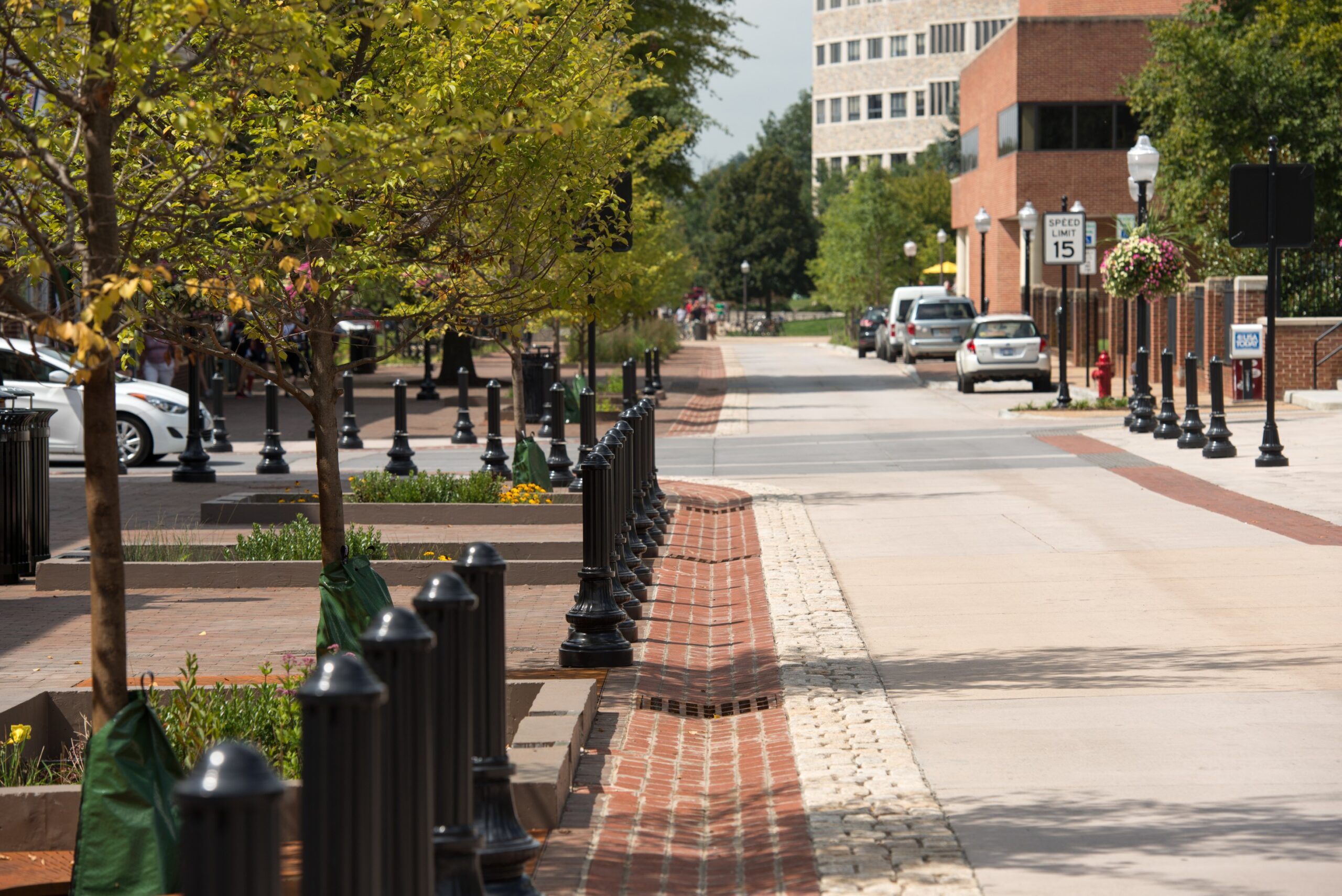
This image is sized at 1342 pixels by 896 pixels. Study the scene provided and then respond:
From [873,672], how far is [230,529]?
Result: 7279mm

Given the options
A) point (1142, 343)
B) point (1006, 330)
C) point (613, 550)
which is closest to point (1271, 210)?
point (1142, 343)

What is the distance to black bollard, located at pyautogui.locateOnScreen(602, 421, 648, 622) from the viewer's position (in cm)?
1006

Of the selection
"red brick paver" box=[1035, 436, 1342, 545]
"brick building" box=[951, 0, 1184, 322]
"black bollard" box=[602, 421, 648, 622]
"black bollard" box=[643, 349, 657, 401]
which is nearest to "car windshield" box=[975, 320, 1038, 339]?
"black bollard" box=[643, 349, 657, 401]

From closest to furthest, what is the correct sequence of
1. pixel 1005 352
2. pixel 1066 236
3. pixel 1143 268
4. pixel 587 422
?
pixel 587 422 < pixel 1143 268 < pixel 1066 236 < pixel 1005 352

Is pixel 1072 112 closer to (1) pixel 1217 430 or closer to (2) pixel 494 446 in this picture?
(1) pixel 1217 430

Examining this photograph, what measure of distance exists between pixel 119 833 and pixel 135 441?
17797 millimetres

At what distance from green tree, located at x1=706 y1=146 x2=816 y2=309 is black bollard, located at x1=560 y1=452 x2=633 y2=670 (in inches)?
3975

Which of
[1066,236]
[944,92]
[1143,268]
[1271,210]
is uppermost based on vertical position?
[944,92]

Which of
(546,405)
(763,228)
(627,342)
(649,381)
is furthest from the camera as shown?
(763,228)

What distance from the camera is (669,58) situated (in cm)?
3575

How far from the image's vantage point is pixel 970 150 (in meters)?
66.9

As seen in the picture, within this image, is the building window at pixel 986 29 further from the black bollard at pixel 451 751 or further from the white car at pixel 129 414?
the black bollard at pixel 451 751

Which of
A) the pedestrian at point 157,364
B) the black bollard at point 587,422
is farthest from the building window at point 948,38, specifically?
the black bollard at point 587,422

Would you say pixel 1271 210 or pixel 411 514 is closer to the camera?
pixel 411 514
